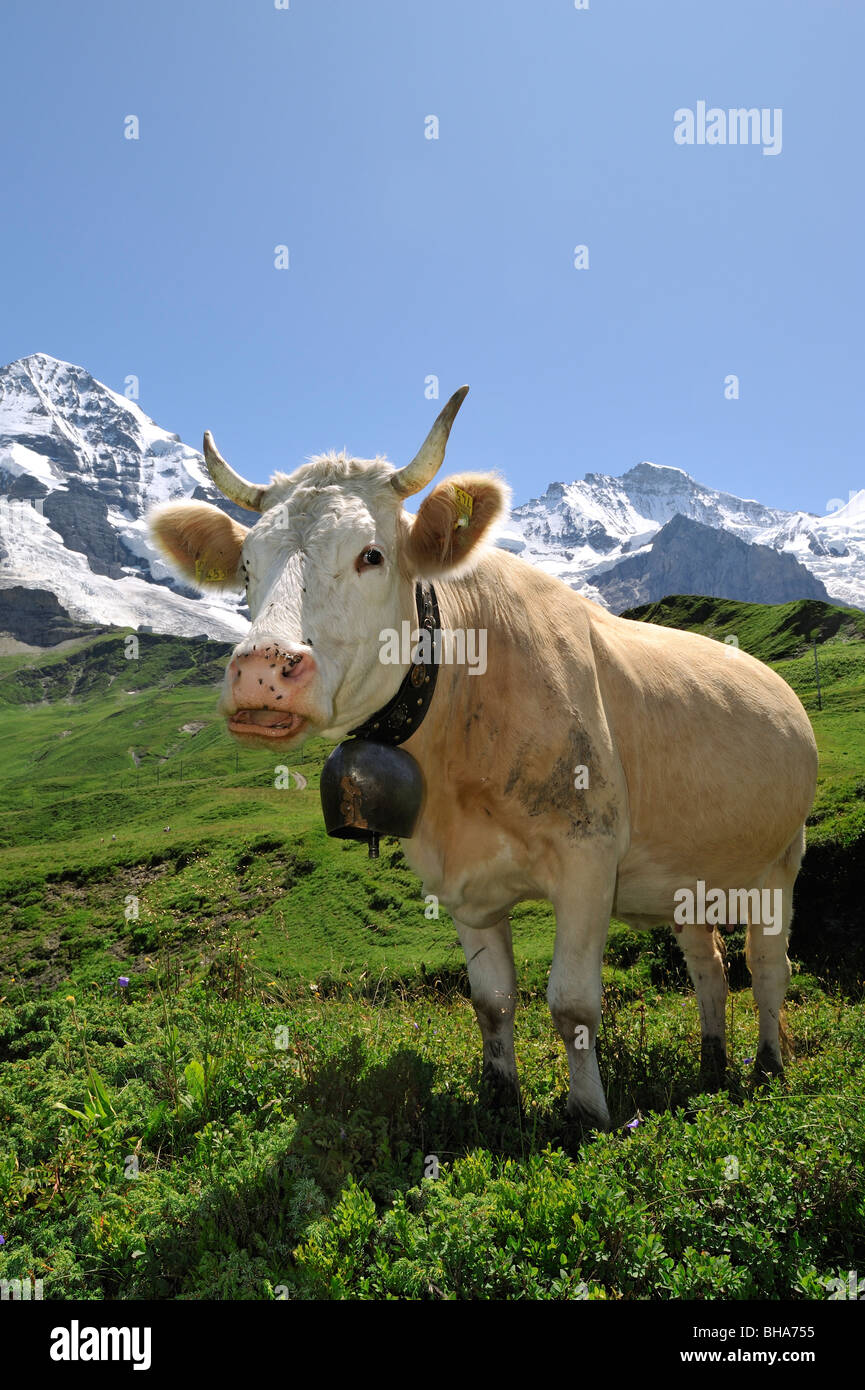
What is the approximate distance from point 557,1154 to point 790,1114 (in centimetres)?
115

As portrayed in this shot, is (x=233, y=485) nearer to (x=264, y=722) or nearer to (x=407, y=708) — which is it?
(x=407, y=708)

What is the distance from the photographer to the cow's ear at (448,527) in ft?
15.7

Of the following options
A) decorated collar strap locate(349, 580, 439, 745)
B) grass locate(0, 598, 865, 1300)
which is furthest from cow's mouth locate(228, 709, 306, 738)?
grass locate(0, 598, 865, 1300)

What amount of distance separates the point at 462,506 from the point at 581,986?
2810 mm

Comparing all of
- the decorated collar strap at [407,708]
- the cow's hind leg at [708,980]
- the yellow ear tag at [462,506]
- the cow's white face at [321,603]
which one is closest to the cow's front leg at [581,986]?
the decorated collar strap at [407,708]

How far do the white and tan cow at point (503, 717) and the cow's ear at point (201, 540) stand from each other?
15 millimetres

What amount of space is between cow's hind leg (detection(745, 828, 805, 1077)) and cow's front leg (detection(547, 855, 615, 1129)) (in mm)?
2170

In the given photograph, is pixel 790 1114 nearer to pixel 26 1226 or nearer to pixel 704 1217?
pixel 704 1217

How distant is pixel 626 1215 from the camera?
130 inches

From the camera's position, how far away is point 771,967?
6.60 metres

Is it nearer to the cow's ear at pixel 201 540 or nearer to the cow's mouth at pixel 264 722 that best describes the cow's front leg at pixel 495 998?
the cow's mouth at pixel 264 722

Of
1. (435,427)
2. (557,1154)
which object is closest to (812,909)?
(557,1154)

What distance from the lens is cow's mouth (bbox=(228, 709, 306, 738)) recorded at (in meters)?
3.78

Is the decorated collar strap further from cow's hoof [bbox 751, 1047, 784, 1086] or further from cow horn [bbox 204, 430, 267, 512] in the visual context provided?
cow's hoof [bbox 751, 1047, 784, 1086]
